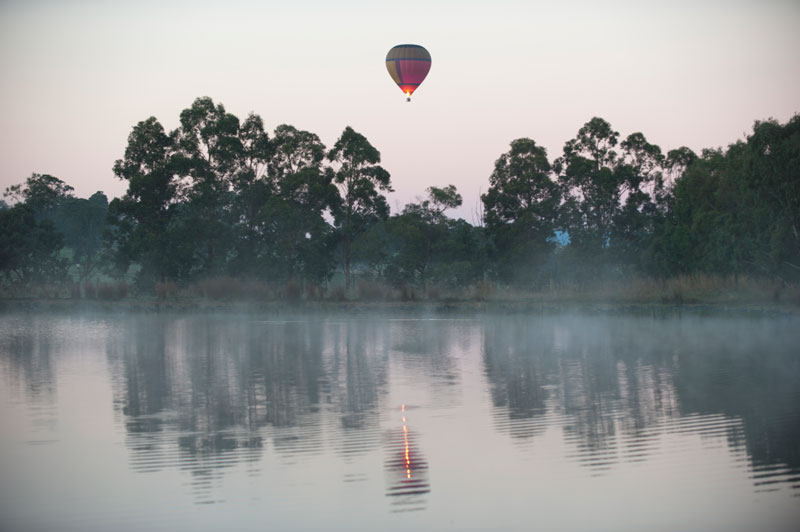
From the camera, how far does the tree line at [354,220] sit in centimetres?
4347

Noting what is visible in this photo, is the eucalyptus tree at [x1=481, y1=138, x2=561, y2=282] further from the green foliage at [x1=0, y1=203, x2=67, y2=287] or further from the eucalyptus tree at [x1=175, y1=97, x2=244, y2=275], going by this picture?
the green foliage at [x1=0, y1=203, x2=67, y2=287]

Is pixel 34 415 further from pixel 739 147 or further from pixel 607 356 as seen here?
pixel 739 147

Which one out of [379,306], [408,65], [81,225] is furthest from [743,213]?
[81,225]

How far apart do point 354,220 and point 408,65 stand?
8.30 m

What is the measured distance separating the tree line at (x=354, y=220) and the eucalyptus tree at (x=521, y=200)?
72 millimetres

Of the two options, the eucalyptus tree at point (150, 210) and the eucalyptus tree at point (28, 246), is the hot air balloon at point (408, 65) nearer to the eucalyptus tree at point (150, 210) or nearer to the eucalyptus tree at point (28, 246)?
the eucalyptus tree at point (150, 210)

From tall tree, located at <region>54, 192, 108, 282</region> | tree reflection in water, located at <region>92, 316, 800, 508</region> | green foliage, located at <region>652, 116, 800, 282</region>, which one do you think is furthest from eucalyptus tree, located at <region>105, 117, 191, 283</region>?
tall tree, located at <region>54, 192, 108, 282</region>

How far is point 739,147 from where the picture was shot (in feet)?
140

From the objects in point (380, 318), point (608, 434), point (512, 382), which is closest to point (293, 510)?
point (608, 434)

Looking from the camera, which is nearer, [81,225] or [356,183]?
[356,183]

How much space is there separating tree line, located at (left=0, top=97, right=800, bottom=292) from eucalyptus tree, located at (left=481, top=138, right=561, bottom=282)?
0.07 metres

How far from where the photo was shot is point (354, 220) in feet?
153

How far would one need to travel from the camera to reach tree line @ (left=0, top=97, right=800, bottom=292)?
143 feet

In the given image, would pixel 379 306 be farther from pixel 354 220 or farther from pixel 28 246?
pixel 28 246
